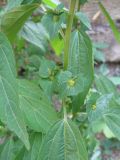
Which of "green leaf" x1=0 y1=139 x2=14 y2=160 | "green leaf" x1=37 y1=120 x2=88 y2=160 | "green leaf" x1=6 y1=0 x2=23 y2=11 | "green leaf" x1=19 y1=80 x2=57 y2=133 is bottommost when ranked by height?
"green leaf" x1=0 y1=139 x2=14 y2=160

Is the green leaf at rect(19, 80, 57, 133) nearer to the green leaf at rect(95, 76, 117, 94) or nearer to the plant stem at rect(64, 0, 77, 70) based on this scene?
the plant stem at rect(64, 0, 77, 70)

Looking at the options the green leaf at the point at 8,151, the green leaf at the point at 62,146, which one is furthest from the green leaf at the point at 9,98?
the green leaf at the point at 8,151

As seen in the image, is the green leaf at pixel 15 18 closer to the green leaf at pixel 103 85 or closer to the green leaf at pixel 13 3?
the green leaf at pixel 13 3

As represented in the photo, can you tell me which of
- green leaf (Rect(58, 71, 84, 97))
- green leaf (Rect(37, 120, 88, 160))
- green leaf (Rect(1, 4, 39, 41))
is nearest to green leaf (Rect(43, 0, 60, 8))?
green leaf (Rect(1, 4, 39, 41))

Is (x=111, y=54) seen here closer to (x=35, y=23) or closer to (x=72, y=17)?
(x=35, y=23)

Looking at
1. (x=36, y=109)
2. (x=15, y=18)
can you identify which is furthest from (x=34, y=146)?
(x=15, y=18)

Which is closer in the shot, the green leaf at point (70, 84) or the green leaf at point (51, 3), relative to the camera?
the green leaf at point (70, 84)

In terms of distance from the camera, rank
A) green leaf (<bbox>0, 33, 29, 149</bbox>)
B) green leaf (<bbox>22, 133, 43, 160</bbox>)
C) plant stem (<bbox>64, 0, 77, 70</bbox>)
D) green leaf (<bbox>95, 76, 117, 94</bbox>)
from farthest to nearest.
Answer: green leaf (<bbox>95, 76, 117, 94</bbox>) < green leaf (<bbox>22, 133, 43, 160</bbox>) < plant stem (<bbox>64, 0, 77, 70</bbox>) < green leaf (<bbox>0, 33, 29, 149</bbox>)
